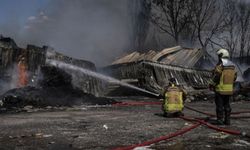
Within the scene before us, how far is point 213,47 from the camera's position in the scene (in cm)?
3556

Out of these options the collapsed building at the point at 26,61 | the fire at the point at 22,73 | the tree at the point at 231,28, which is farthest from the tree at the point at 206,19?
the fire at the point at 22,73

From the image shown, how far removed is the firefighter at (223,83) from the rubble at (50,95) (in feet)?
24.5

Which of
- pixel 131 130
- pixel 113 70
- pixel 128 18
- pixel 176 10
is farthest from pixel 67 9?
pixel 131 130

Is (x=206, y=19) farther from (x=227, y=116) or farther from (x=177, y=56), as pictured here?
(x=227, y=116)

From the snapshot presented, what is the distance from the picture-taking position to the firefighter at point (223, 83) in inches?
380

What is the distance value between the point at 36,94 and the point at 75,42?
16886 millimetres

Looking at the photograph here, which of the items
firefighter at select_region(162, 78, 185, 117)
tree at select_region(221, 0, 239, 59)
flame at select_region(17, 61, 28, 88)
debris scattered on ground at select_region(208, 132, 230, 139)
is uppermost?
tree at select_region(221, 0, 239, 59)

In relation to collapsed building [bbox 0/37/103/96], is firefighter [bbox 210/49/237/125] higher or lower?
lower

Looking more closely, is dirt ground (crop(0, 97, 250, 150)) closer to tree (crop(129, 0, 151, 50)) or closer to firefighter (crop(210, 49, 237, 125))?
firefighter (crop(210, 49, 237, 125))

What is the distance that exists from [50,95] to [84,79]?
14.1 feet

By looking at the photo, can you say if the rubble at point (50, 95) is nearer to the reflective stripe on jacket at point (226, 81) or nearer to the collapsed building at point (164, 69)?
the collapsed building at point (164, 69)

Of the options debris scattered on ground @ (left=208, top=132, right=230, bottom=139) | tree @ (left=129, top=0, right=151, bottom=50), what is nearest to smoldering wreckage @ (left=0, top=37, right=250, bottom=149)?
debris scattered on ground @ (left=208, top=132, right=230, bottom=139)

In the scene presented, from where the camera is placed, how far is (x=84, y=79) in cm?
2072

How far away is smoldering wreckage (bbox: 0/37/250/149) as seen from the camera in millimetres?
16266
